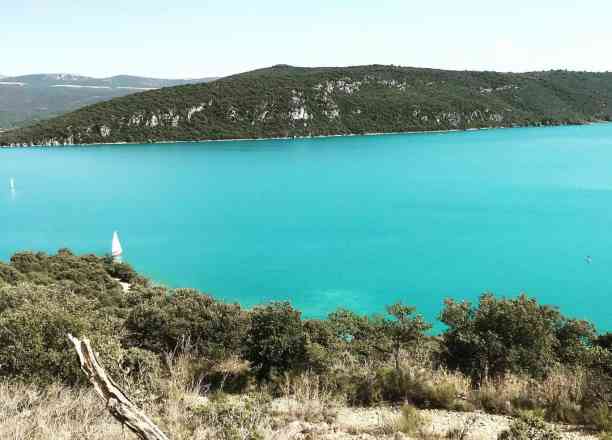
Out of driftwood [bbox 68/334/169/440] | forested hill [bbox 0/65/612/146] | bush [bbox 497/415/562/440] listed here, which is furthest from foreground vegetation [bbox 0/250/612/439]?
forested hill [bbox 0/65/612/146]

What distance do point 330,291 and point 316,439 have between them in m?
20.5

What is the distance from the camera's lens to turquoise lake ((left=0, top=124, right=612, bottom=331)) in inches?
1003

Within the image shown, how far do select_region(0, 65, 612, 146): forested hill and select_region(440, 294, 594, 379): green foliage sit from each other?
12336 centimetres

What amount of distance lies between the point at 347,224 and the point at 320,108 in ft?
359

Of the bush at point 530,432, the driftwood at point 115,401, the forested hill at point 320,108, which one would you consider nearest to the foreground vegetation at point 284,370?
the bush at point 530,432

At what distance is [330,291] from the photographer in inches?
983

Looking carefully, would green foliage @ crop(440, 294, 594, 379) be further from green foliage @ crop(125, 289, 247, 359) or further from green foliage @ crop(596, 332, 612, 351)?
green foliage @ crop(125, 289, 247, 359)

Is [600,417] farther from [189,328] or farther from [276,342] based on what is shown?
[189,328]

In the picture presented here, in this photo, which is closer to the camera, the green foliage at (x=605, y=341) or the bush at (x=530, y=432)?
the bush at (x=530, y=432)

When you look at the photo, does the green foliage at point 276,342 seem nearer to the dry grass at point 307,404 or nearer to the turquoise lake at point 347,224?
the dry grass at point 307,404

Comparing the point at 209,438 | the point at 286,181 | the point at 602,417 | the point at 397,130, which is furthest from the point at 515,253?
the point at 397,130

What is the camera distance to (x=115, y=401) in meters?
2.67

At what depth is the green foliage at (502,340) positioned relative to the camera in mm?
8719

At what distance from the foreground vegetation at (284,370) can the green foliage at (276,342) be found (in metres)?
0.03
